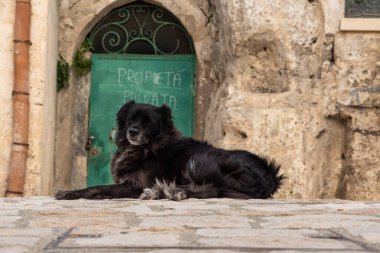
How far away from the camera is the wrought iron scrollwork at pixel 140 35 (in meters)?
10.7

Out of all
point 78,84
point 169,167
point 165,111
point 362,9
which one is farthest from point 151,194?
point 362,9

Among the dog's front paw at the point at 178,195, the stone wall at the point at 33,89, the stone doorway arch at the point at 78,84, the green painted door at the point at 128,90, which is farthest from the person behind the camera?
the green painted door at the point at 128,90

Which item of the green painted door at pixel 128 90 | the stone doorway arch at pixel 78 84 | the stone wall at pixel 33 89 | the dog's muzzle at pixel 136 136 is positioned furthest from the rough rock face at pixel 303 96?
the dog's muzzle at pixel 136 136

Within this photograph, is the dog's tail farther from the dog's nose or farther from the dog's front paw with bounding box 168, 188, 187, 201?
the dog's nose

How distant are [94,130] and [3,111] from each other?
1.74m

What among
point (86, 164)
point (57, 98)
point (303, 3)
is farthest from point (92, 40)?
point (303, 3)

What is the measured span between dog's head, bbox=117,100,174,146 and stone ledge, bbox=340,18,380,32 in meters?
3.91

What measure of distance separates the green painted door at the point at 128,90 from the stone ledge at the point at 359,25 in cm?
231

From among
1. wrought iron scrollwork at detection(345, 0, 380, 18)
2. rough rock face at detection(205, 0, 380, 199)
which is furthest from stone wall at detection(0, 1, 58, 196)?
wrought iron scrollwork at detection(345, 0, 380, 18)

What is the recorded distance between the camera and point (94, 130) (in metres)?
10.7

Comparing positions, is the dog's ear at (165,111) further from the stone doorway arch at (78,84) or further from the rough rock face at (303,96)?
the stone doorway arch at (78,84)

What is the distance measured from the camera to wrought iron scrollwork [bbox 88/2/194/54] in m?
10.7

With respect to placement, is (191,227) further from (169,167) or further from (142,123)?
(142,123)

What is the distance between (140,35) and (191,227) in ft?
24.7
